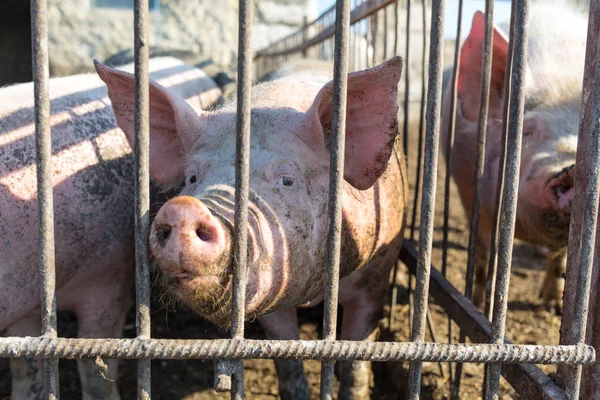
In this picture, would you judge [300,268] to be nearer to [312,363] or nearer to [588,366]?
[588,366]

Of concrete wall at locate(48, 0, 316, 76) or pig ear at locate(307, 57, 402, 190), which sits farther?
concrete wall at locate(48, 0, 316, 76)

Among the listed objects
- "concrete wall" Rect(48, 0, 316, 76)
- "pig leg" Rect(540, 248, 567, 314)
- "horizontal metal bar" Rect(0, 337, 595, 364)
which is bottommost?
"pig leg" Rect(540, 248, 567, 314)

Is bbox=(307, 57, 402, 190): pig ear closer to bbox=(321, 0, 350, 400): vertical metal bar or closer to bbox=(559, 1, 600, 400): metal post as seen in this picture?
bbox=(321, 0, 350, 400): vertical metal bar

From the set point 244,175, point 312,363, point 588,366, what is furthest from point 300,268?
point 312,363

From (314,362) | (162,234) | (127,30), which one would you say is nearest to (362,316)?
(314,362)

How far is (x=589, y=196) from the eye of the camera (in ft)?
5.56

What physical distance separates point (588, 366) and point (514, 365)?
0.26m

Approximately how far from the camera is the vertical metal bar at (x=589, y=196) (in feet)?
5.52

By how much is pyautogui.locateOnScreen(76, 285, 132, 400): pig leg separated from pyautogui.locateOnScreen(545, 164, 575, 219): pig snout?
2108 millimetres

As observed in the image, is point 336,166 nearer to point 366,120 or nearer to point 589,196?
point 366,120

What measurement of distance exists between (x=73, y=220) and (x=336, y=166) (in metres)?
1.42

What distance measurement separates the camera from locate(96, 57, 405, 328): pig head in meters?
1.61

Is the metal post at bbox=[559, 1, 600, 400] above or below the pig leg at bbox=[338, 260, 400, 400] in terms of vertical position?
above

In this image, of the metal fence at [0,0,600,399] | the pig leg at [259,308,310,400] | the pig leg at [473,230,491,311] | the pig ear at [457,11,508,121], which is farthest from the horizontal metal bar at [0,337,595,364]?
the pig leg at [473,230,491,311]
